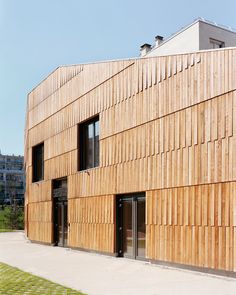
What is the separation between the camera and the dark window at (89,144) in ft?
54.3

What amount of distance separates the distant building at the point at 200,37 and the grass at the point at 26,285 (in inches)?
601

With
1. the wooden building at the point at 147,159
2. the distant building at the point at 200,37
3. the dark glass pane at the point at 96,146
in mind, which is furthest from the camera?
the distant building at the point at 200,37

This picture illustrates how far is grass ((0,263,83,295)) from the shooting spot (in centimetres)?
802

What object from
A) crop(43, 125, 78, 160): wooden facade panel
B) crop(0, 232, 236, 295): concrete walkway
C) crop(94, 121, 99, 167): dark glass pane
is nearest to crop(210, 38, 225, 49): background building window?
crop(43, 125, 78, 160): wooden facade panel

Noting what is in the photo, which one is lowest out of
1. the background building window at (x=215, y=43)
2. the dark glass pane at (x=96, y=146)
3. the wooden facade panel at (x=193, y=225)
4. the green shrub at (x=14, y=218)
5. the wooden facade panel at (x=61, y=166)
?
the green shrub at (x=14, y=218)

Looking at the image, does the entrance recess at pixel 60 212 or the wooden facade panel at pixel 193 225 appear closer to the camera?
the wooden facade panel at pixel 193 225

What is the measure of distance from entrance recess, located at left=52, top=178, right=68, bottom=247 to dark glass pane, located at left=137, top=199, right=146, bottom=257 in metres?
6.08

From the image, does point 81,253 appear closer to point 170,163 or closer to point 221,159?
point 170,163

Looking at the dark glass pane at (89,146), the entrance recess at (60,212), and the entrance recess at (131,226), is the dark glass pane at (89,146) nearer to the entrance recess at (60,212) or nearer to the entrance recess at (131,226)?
the entrance recess at (60,212)

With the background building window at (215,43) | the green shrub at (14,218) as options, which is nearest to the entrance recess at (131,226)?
the background building window at (215,43)

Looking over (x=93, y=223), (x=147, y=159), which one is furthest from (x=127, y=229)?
(x=147, y=159)

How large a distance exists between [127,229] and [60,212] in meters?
6.30

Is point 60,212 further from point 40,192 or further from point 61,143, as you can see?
point 61,143

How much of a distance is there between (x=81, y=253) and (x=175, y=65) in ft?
25.2
